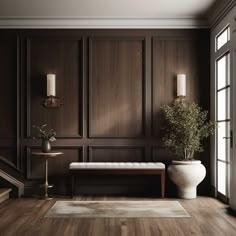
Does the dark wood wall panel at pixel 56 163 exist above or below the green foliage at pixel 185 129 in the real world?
below

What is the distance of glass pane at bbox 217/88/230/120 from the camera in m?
5.55

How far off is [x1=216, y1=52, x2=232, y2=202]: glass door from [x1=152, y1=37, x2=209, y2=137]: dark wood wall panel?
1.36 feet

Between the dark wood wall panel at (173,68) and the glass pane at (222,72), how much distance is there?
14.5 inches

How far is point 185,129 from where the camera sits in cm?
583

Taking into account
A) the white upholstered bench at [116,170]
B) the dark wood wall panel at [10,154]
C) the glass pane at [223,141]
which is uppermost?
the glass pane at [223,141]

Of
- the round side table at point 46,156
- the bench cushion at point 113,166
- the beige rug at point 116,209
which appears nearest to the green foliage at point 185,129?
the bench cushion at point 113,166

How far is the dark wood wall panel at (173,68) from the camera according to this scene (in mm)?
6359

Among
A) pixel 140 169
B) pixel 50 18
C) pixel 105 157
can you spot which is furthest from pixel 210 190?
pixel 50 18

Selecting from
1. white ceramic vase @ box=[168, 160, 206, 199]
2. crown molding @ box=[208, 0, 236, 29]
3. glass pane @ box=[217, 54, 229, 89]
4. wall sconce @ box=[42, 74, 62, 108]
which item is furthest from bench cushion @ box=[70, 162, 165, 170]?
crown molding @ box=[208, 0, 236, 29]

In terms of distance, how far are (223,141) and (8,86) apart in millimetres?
3277

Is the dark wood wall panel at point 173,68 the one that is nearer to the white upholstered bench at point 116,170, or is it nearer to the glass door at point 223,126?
the glass door at point 223,126

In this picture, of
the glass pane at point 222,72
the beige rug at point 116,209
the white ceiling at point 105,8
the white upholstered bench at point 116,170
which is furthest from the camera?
the white upholstered bench at point 116,170

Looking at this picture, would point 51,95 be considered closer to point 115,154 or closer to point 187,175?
point 115,154

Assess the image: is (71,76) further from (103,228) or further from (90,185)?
(103,228)
